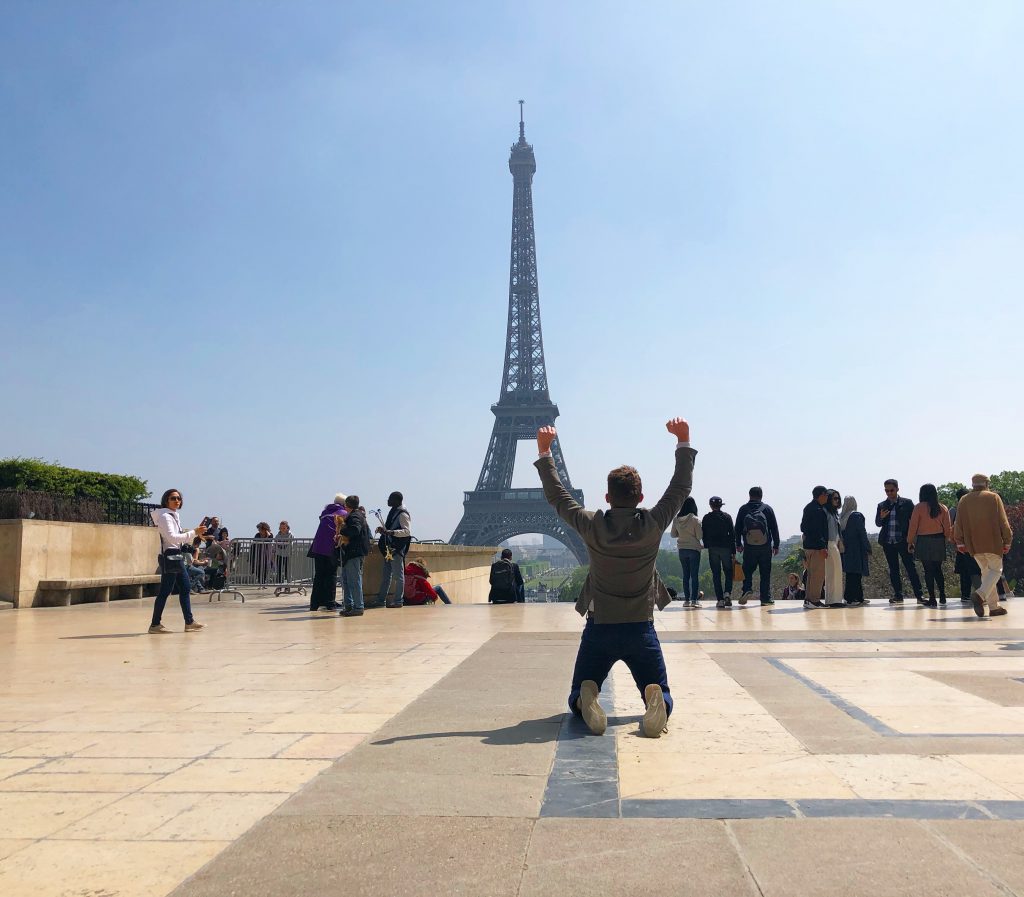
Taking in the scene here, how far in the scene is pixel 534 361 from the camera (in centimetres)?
8300

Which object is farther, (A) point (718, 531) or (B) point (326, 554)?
(A) point (718, 531)

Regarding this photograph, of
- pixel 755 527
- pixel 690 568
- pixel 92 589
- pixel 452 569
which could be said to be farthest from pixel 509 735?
pixel 452 569

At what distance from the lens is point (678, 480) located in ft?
16.3

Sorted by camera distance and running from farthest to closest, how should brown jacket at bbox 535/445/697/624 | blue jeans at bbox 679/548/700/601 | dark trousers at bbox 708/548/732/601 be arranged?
blue jeans at bbox 679/548/700/601 < dark trousers at bbox 708/548/732/601 < brown jacket at bbox 535/445/697/624

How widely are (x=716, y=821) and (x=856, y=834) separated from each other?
1.41 feet

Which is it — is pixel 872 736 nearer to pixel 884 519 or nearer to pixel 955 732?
pixel 955 732

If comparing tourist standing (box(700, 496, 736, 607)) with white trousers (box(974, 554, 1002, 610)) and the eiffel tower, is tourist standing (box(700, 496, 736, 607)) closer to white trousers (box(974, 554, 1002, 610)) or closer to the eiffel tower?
white trousers (box(974, 554, 1002, 610))

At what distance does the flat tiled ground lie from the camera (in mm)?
2551

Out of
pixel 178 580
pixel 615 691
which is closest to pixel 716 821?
pixel 615 691

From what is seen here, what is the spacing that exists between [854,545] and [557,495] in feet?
31.0

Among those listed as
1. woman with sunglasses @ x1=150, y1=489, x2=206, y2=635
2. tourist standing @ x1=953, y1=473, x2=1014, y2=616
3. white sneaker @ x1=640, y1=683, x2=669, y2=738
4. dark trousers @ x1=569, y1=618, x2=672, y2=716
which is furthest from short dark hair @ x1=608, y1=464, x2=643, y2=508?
tourist standing @ x1=953, y1=473, x2=1014, y2=616

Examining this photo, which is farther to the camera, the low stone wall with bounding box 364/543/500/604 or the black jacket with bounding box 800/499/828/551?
the low stone wall with bounding box 364/543/500/604

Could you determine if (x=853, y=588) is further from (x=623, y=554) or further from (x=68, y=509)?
(x=68, y=509)

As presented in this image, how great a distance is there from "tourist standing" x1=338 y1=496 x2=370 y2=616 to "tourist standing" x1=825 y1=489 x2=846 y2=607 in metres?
6.45
